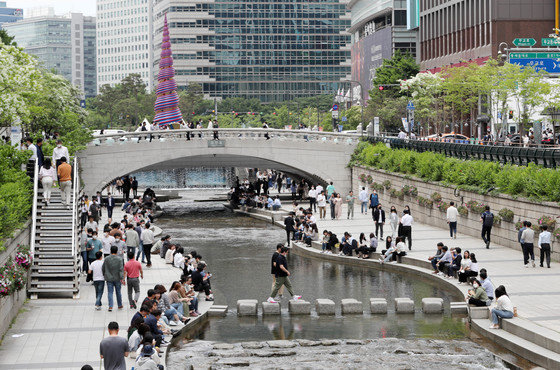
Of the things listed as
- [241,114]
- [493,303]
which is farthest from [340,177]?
[241,114]

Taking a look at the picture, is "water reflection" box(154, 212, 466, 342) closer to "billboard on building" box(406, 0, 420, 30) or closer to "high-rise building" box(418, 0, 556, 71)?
"high-rise building" box(418, 0, 556, 71)

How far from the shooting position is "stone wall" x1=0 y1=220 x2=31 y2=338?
2050 cm

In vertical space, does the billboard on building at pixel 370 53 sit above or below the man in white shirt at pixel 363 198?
above

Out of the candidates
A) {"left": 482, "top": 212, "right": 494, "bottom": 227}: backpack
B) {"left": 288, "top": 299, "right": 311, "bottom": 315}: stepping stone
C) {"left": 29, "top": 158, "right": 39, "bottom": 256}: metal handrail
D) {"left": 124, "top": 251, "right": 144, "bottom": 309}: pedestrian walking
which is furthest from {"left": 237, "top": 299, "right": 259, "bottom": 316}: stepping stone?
{"left": 482, "top": 212, "right": 494, "bottom": 227}: backpack

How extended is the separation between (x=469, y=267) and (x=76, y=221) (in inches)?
464

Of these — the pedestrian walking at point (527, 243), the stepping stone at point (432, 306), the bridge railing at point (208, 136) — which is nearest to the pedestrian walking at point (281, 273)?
the stepping stone at point (432, 306)

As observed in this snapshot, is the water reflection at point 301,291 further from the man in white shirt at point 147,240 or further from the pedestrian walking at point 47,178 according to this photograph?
the pedestrian walking at point 47,178

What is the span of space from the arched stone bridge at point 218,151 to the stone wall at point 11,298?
33.6 metres

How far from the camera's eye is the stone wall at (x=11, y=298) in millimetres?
20500

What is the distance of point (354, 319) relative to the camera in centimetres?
2355

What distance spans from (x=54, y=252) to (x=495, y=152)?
68.4 ft

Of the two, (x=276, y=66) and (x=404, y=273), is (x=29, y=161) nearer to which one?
(x=404, y=273)

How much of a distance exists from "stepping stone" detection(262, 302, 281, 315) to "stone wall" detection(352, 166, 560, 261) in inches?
434

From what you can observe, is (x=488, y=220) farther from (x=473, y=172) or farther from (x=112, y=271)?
(x=112, y=271)
